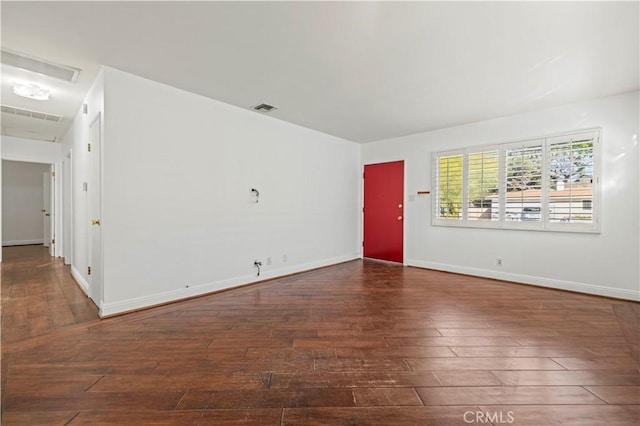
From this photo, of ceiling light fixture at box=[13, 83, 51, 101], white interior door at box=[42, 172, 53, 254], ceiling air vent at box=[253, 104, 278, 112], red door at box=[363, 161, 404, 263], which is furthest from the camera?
white interior door at box=[42, 172, 53, 254]

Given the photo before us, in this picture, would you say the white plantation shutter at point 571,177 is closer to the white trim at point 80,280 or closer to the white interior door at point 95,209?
the white interior door at point 95,209

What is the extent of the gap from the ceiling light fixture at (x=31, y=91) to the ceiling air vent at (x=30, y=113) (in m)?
0.88

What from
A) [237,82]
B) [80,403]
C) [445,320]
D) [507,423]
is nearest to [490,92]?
[445,320]

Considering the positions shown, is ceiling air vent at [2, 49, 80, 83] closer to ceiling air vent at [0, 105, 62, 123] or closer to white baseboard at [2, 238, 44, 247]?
ceiling air vent at [0, 105, 62, 123]

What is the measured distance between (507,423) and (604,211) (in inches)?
140

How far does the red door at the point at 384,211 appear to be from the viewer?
5.57 m

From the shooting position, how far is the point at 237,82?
3.15m

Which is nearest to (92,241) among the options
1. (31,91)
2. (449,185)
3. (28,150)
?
(31,91)

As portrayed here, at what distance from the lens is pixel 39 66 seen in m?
2.82

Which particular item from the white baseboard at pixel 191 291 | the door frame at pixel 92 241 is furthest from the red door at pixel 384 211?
the door frame at pixel 92 241

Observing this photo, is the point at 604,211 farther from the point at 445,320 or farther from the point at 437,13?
the point at 437,13

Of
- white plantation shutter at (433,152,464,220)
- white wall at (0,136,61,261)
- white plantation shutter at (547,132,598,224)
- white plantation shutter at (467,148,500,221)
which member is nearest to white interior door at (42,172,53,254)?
white wall at (0,136,61,261)

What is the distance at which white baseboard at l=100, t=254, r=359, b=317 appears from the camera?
2840 mm

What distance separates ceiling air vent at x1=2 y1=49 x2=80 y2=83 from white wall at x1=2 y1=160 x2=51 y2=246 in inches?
255
